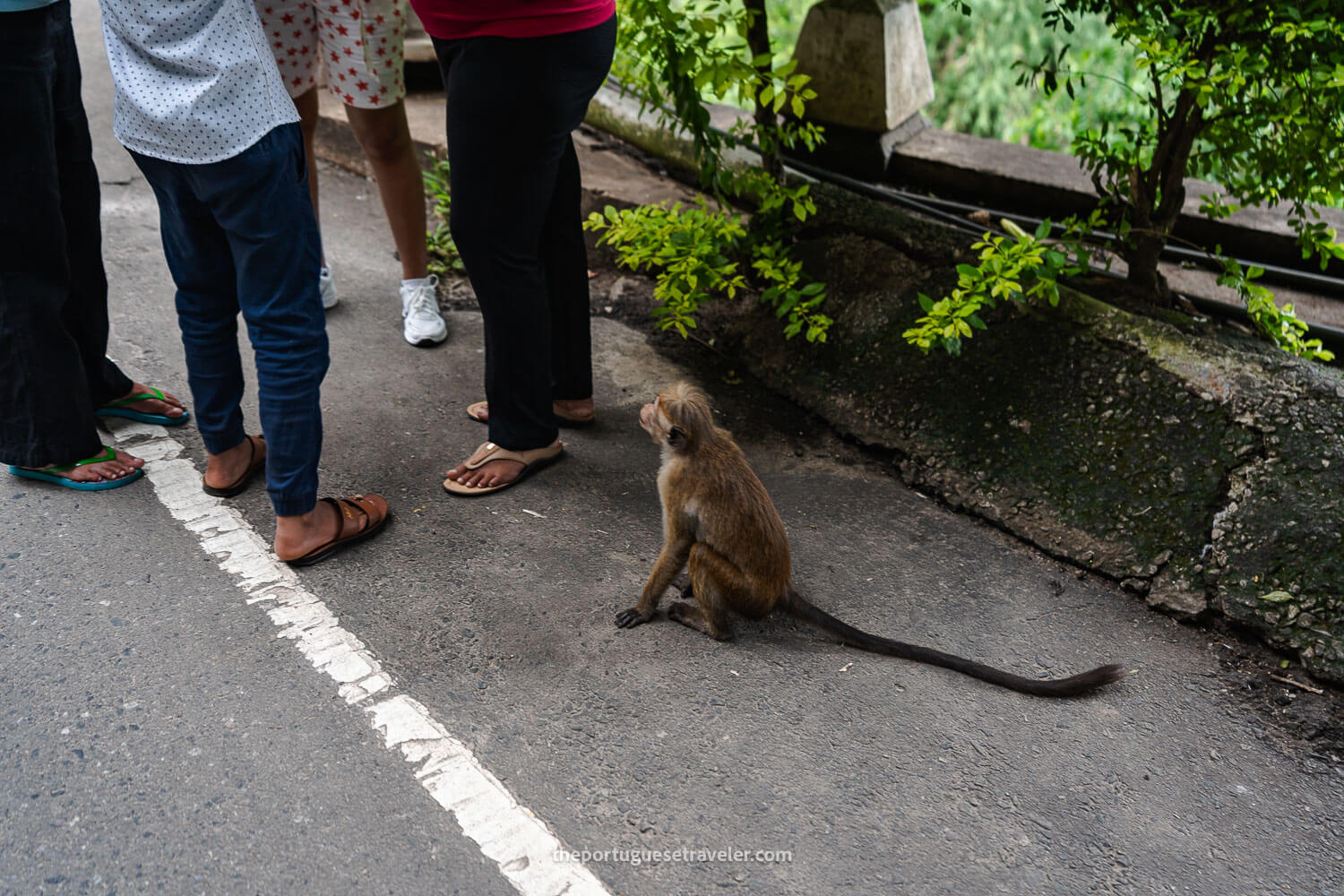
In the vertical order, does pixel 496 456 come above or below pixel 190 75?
below

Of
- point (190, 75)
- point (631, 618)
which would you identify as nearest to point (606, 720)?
point (631, 618)

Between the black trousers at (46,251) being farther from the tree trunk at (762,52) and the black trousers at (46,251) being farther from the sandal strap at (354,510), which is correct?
the tree trunk at (762,52)

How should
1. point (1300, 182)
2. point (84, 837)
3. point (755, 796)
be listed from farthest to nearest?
point (1300, 182)
point (755, 796)
point (84, 837)

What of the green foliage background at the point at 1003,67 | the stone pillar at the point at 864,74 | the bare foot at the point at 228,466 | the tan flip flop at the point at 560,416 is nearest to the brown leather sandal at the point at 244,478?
the bare foot at the point at 228,466

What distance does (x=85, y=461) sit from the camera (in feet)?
10.2

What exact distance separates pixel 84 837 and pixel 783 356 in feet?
9.56

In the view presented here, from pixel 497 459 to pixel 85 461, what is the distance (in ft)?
4.33

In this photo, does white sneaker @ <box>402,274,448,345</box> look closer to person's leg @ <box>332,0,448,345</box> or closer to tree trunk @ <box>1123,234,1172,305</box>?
→ person's leg @ <box>332,0,448,345</box>

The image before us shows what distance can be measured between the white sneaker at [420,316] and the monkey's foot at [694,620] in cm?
186

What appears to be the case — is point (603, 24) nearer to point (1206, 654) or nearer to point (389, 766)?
point (389, 766)

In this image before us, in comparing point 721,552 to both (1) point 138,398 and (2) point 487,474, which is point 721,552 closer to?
(2) point 487,474

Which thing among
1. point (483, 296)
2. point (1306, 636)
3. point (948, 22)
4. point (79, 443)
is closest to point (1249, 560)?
point (1306, 636)

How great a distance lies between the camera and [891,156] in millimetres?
5000

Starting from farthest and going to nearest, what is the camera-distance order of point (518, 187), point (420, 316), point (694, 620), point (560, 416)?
point (420, 316), point (560, 416), point (518, 187), point (694, 620)
